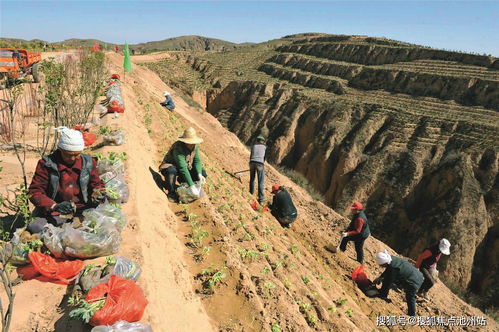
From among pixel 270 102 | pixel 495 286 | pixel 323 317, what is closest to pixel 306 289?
pixel 323 317

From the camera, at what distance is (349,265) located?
24.9ft

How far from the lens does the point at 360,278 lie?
23.0 ft

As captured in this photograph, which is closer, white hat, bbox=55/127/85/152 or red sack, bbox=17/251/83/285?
red sack, bbox=17/251/83/285

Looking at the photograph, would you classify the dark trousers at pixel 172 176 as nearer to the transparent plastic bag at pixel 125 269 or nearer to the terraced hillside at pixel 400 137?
the transparent plastic bag at pixel 125 269

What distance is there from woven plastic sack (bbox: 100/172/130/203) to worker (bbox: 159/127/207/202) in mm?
1103

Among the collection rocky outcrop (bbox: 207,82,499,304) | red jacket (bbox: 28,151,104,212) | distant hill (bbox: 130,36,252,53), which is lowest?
rocky outcrop (bbox: 207,82,499,304)

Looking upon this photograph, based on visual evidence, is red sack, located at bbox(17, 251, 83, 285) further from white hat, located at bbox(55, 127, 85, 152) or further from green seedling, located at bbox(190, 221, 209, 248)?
green seedling, located at bbox(190, 221, 209, 248)

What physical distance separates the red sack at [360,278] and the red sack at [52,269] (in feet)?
19.2

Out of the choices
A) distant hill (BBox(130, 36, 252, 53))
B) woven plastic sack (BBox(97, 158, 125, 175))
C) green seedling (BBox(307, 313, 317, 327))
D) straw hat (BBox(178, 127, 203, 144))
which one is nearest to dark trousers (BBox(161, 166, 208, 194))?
straw hat (BBox(178, 127, 203, 144))

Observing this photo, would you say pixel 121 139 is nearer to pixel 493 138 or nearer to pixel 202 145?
pixel 202 145

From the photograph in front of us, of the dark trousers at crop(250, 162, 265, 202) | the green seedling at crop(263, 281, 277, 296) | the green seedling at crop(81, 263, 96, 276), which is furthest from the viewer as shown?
the dark trousers at crop(250, 162, 265, 202)

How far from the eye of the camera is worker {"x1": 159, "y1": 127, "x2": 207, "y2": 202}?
5.85 m

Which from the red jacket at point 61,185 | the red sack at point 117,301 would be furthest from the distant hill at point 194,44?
the red sack at point 117,301

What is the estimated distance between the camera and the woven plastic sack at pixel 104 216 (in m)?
3.77
